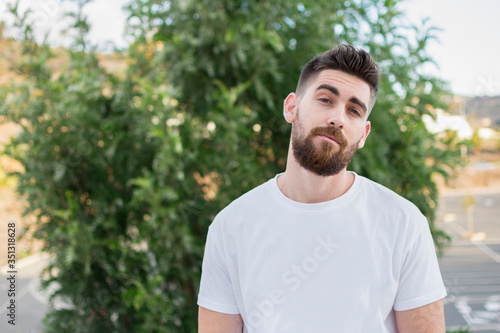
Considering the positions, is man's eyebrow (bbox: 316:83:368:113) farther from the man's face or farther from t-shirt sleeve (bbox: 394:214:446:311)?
t-shirt sleeve (bbox: 394:214:446:311)

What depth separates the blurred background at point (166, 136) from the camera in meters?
2.46

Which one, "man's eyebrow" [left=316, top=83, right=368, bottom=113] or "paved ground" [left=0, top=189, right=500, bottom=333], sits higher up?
"man's eyebrow" [left=316, top=83, right=368, bottom=113]

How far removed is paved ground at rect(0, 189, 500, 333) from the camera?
13.5 meters

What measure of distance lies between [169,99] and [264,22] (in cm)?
74

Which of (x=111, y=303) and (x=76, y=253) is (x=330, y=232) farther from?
(x=111, y=303)

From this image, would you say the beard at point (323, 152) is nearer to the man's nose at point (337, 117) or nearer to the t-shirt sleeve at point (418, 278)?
the man's nose at point (337, 117)

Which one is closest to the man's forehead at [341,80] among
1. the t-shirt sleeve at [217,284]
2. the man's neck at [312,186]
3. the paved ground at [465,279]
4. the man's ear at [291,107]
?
the man's ear at [291,107]

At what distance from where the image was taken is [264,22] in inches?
104

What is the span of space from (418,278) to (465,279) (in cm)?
2157

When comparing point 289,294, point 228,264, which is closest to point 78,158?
point 228,264

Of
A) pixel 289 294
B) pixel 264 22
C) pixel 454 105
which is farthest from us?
pixel 454 105

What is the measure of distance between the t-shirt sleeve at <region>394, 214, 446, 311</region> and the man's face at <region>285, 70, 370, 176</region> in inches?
11.0

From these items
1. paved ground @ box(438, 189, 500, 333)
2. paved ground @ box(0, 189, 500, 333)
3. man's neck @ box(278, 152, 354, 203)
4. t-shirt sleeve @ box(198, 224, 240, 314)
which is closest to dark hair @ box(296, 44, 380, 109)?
man's neck @ box(278, 152, 354, 203)

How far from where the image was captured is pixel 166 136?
7.75 feet
